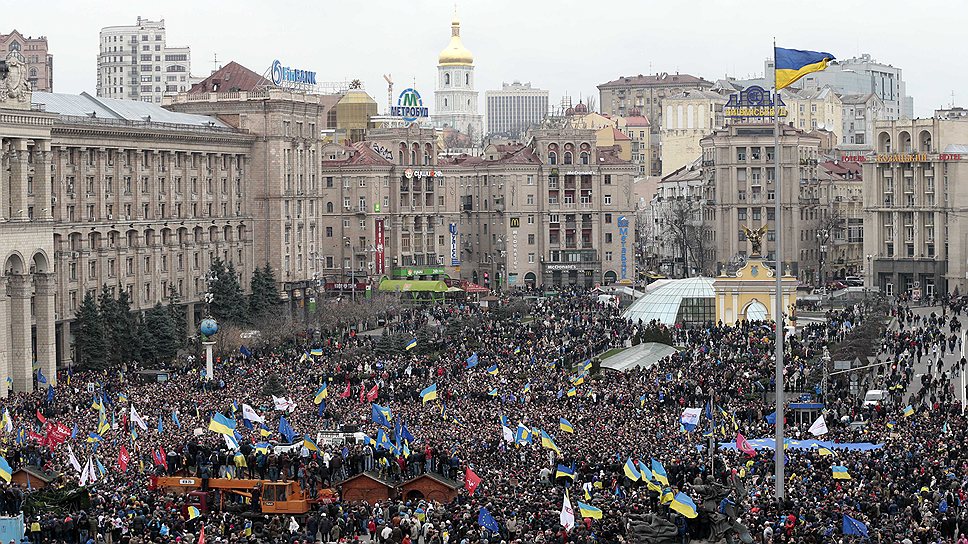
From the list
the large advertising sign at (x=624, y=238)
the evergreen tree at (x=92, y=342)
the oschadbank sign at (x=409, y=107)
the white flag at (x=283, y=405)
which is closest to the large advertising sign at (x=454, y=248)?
the large advertising sign at (x=624, y=238)

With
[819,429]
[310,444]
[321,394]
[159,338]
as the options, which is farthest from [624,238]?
[310,444]

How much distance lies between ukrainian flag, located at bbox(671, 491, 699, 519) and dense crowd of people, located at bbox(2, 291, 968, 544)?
0.29 metres

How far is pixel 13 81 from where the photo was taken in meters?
73.1

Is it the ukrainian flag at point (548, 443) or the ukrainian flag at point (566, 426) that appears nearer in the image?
the ukrainian flag at point (548, 443)

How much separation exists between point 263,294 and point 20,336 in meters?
26.5

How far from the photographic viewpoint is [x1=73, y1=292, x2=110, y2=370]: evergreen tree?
261 feet

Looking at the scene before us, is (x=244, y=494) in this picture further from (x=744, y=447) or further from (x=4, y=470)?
(x=744, y=447)

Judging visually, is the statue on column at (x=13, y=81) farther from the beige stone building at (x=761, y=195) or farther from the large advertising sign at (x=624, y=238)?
the beige stone building at (x=761, y=195)

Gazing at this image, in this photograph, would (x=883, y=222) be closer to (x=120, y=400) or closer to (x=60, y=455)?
(x=120, y=400)

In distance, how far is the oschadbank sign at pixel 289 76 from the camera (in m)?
111

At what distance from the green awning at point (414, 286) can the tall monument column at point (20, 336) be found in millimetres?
41785

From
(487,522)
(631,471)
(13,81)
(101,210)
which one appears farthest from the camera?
(101,210)

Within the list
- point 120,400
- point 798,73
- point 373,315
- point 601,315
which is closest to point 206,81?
point 373,315

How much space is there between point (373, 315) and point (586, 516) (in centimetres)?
5812
